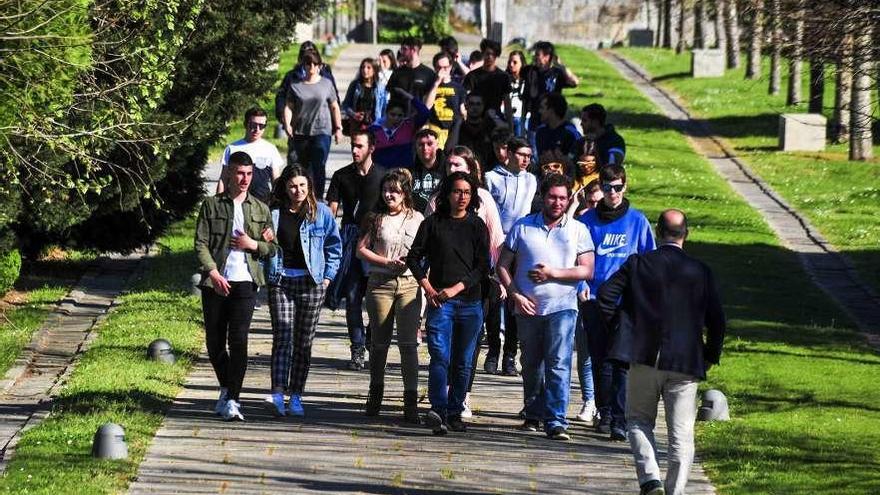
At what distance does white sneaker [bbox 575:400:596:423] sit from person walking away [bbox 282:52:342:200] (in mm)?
6179

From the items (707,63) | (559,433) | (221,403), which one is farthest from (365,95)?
(707,63)

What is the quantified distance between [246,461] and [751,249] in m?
12.7

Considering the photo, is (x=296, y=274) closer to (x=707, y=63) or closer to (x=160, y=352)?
(x=160, y=352)

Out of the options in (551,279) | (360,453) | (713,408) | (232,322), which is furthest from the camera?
(713,408)

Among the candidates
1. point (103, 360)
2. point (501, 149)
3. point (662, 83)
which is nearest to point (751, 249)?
point (501, 149)

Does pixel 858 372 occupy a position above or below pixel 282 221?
below

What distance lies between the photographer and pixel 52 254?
21016 mm

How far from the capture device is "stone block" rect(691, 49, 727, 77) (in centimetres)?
4791

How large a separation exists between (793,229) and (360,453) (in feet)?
48.6

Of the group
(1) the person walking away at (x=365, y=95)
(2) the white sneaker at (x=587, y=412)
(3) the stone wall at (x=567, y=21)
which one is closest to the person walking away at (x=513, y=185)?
(2) the white sneaker at (x=587, y=412)

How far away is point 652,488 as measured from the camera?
385 inches

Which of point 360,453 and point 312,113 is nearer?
point 360,453

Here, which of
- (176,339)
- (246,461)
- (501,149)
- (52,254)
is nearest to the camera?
(246,461)

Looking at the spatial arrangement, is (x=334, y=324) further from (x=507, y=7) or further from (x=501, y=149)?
(x=507, y=7)
